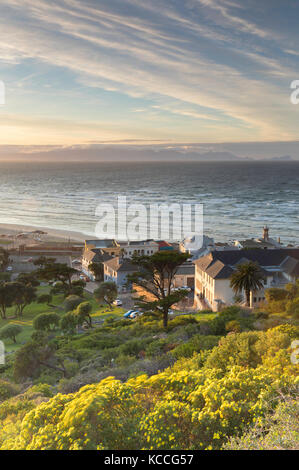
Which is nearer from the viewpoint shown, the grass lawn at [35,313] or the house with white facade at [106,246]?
the grass lawn at [35,313]

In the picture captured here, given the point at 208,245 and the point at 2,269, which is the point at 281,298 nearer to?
the point at 208,245

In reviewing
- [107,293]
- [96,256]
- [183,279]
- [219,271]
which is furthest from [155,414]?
[96,256]

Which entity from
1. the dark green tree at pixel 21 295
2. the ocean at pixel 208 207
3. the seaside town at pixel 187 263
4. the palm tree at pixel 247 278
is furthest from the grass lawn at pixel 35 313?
the ocean at pixel 208 207

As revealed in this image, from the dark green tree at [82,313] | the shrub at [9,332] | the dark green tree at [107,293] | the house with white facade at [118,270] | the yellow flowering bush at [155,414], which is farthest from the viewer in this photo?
the house with white facade at [118,270]

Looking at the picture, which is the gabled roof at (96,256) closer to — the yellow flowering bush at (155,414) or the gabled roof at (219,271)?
the gabled roof at (219,271)

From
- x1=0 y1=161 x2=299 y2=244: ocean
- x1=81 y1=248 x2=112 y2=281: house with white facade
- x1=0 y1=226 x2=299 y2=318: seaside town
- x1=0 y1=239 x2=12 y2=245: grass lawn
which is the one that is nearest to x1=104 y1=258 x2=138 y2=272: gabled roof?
x1=0 y1=226 x2=299 y2=318: seaside town

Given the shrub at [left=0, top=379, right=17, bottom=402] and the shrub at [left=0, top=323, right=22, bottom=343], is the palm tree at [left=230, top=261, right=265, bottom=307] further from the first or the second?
the shrub at [left=0, top=379, right=17, bottom=402]

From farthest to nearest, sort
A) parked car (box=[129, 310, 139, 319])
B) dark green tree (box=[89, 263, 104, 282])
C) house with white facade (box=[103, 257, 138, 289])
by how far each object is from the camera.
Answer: dark green tree (box=[89, 263, 104, 282]), house with white facade (box=[103, 257, 138, 289]), parked car (box=[129, 310, 139, 319])

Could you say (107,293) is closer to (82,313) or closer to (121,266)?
(121,266)
